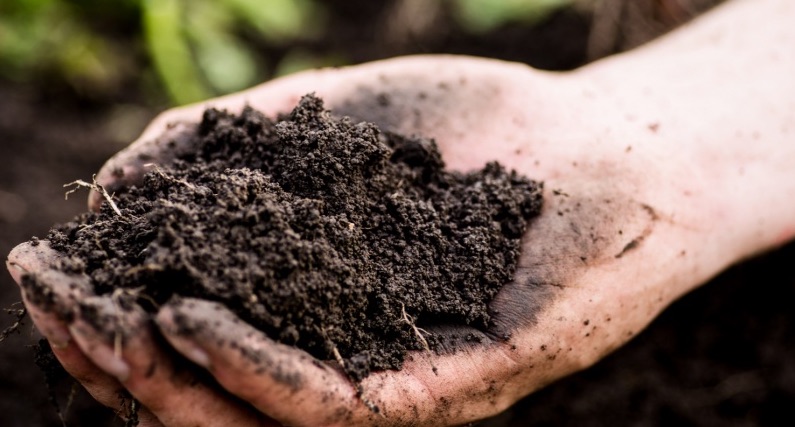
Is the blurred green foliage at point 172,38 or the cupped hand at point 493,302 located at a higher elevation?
the blurred green foliage at point 172,38

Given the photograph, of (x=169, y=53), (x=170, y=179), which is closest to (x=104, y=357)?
(x=170, y=179)

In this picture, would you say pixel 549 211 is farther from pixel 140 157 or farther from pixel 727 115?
pixel 140 157

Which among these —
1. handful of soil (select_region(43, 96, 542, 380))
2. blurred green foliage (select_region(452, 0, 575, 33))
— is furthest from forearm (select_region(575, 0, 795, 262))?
blurred green foliage (select_region(452, 0, 575, 33))

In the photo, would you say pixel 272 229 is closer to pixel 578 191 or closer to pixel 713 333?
pixel 578 191

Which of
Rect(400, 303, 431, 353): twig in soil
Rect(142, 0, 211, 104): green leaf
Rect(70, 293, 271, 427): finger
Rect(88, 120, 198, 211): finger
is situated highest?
Rect(142, 0, 211, 104): green leaf

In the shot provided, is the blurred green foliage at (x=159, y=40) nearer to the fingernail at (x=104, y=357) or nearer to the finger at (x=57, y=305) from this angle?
the finger at (x=57, y=305)

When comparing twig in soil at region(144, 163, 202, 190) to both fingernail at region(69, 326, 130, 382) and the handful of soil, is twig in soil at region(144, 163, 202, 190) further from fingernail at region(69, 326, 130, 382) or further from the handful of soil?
fingernail at region(69, 326, 130, 382)

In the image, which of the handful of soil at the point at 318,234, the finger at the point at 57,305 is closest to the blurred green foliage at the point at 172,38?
the handful of soil at the point at 318,234
